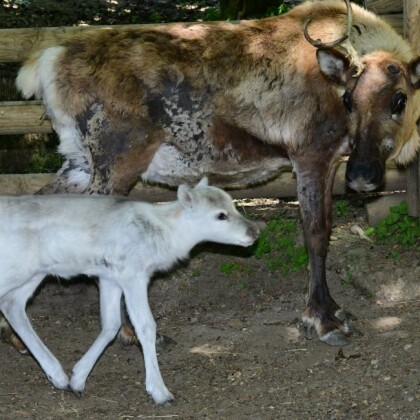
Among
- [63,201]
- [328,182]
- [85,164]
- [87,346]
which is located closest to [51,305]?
[87,346]

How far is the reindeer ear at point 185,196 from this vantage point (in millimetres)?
6816

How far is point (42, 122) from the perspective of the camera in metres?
8.95

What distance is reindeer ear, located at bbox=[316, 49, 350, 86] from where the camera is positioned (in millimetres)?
7520

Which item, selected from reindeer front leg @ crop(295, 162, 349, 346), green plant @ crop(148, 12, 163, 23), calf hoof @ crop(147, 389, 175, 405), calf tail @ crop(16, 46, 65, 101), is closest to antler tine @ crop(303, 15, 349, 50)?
reindeer front leg @ crop(295, 162, 349, 346)

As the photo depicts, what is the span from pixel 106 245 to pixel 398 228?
11.5 feet


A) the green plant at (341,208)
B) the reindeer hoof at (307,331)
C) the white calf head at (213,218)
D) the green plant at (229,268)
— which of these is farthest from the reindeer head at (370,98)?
the green plant at (341,208)

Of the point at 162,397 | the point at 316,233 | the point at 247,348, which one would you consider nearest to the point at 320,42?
the point at 316,233

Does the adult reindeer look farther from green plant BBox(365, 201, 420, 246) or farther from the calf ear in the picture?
green plant BBox(365, 201, 420, 246)

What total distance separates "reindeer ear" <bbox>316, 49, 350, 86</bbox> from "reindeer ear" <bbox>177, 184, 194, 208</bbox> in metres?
1.65

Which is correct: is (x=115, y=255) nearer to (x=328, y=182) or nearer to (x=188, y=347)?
(x=188, y=347)

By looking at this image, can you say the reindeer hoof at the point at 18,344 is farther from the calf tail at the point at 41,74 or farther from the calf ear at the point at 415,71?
the calf ear at the point at 415,71

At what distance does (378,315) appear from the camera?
7.96 metres

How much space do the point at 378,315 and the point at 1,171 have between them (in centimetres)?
479

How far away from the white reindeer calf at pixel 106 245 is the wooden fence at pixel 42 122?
2216mm
